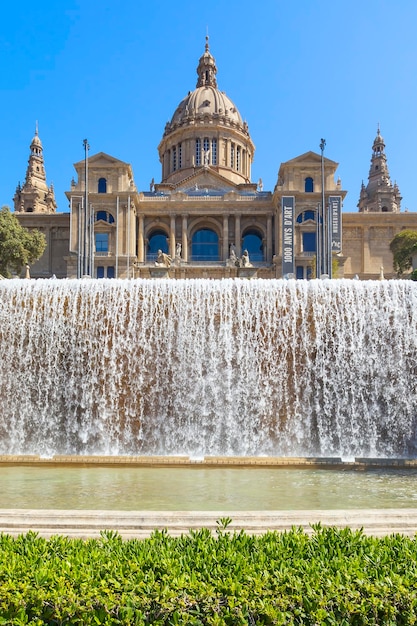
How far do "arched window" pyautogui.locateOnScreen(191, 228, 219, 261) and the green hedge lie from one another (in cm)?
5093

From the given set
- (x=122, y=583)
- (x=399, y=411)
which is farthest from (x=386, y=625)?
(x=399, y=411)

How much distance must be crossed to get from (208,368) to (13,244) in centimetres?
2830

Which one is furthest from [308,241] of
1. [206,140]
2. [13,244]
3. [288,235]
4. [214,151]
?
[13,244]

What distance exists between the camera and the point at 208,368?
49.2ft

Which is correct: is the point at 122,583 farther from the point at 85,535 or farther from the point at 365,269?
the point at 365,269

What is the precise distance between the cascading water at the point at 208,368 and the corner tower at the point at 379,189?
57344 millimetres

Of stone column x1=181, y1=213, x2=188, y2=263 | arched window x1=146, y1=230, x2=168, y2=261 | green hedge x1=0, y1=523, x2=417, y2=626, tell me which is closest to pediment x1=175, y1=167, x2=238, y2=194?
arched window x1=146, y1=230, x2=168, y2=261

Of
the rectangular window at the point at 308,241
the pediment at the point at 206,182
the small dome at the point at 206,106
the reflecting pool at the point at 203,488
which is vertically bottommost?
the reflecting pool at the point at 203,488

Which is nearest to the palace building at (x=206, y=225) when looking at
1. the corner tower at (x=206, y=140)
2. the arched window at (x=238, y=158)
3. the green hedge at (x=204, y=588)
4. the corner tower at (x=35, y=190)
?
the corner tower at (x=206, y=140)

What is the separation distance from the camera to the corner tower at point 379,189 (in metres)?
71.1

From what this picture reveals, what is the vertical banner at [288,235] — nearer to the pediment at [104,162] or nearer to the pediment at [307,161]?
the pediment at [307,161]

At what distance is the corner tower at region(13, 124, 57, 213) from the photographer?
70250mm

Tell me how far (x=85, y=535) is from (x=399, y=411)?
35.7 ft

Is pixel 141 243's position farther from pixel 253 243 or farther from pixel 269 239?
pixel 269 239
